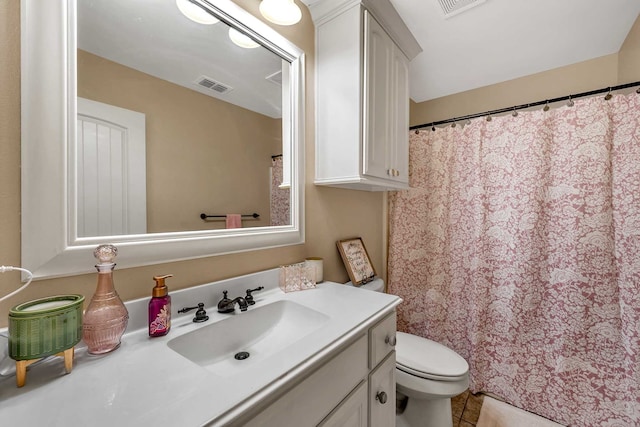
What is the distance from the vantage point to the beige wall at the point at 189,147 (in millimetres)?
776

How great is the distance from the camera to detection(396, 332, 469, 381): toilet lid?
4.08 feet

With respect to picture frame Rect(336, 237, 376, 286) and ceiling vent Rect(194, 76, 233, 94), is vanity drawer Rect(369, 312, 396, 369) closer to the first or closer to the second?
picture frame Rect(336, 237, 376, 286)

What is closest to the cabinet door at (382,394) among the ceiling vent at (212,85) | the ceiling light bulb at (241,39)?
the ceiling vent at (212,85)

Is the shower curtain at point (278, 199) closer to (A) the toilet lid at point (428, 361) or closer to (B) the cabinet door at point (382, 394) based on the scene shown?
(B) the cabinet door at point (382, 394)

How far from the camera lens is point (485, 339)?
67.1 inches

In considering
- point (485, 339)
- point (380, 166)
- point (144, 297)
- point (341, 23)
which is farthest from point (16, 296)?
point (485, 339)

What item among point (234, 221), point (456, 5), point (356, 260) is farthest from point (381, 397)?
point (456, 5)

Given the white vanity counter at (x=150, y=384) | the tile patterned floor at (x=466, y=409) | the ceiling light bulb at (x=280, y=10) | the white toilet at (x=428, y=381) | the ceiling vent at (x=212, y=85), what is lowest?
the tile patterned floor at (x=466, y=409)

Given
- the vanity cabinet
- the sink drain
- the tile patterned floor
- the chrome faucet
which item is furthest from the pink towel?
the tile patterned floor

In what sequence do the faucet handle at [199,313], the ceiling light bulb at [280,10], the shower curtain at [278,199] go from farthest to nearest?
the shower curtain at [278,199] < the ceiling light bulb at [280,10] < the faucet handle at [199,313]

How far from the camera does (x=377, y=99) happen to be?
132cm

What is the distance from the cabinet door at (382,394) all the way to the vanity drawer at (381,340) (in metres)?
0.04

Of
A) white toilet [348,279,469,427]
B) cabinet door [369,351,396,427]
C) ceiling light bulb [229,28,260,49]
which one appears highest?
ceiling light bulb [229,28,260,49]

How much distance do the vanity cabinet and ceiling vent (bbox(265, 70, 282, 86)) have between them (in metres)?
1.15
